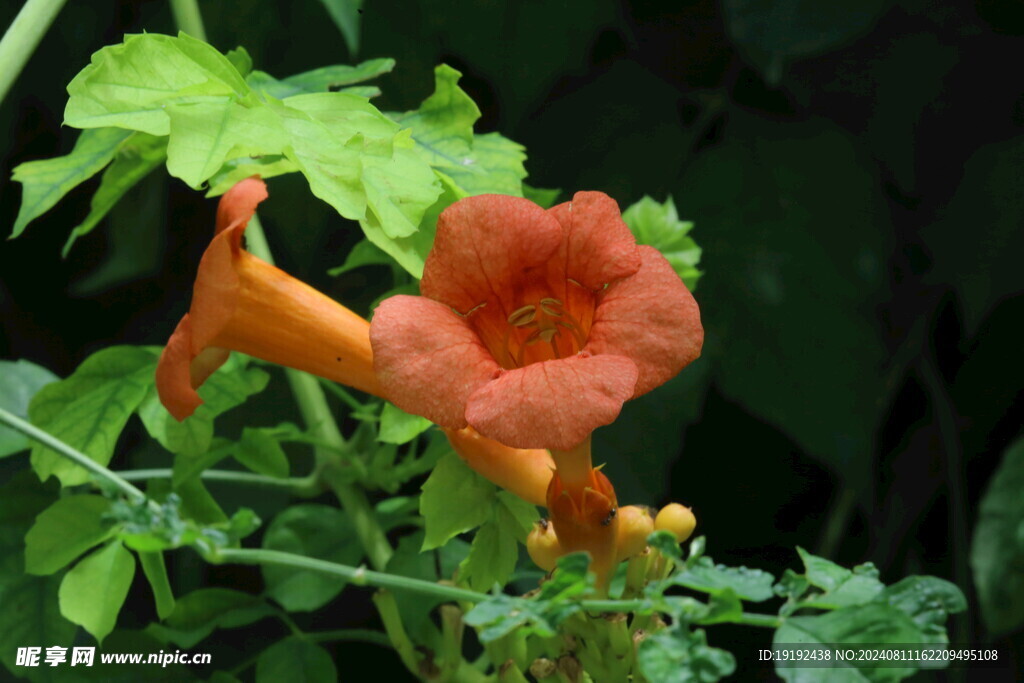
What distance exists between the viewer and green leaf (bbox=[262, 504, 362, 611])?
45.6 inches

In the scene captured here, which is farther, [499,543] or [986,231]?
[986,231]

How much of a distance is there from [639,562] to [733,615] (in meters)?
0.21

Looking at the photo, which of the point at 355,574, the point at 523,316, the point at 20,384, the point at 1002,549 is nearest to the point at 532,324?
the point at 523,316

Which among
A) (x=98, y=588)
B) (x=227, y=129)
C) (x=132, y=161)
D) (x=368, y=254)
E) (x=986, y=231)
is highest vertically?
(x=227, y=129)

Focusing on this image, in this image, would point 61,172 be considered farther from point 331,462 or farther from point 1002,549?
point 1002,549

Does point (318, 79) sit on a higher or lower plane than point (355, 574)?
higher

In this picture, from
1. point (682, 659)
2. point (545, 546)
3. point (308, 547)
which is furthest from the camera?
point (308, 547)

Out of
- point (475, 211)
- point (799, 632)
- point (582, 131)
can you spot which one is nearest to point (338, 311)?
point (475, 211)

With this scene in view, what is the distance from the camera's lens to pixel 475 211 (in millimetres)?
735

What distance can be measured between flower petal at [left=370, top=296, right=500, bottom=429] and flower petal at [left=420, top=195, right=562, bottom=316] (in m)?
0.05

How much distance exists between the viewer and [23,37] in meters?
0.87

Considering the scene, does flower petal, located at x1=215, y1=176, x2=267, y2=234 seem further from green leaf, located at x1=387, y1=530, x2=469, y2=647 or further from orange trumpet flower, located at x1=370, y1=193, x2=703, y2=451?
green leaf, located at x1=387, y1=530, x2=469, y2=647

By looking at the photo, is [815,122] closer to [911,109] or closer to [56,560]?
[911,109]

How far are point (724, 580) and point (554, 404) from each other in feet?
0.50
